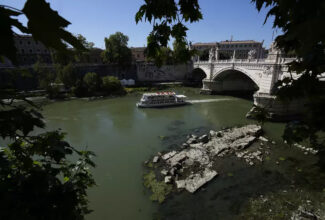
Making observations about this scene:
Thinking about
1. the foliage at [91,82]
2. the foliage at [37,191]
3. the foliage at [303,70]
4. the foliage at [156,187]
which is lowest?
the foliage at [156,187]

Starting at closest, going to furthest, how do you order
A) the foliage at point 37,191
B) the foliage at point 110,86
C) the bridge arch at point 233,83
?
the foliage at point 37,191 < the foliage at point 110,86 < the bridge arch at point 233,83

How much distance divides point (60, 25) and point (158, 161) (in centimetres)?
841

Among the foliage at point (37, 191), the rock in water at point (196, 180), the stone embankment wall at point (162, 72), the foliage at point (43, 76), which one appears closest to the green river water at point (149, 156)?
the rock in water at point (196, 180)

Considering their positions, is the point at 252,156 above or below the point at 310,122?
below

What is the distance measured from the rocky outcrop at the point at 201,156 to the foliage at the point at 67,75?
19043 mm

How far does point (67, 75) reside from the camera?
23422 millimetres

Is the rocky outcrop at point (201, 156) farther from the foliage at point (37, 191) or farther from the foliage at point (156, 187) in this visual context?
the foliage at point (37, 191)

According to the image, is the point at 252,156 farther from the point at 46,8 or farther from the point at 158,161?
the point at 46,8

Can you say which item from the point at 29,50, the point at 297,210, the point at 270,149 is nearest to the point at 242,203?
the point at 297,210

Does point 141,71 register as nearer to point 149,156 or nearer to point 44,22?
point 149,156

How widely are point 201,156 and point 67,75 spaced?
21.3 meters

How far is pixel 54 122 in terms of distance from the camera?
15289mm

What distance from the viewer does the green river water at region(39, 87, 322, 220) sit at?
19.7 ft

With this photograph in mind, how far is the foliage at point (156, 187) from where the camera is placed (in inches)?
251
